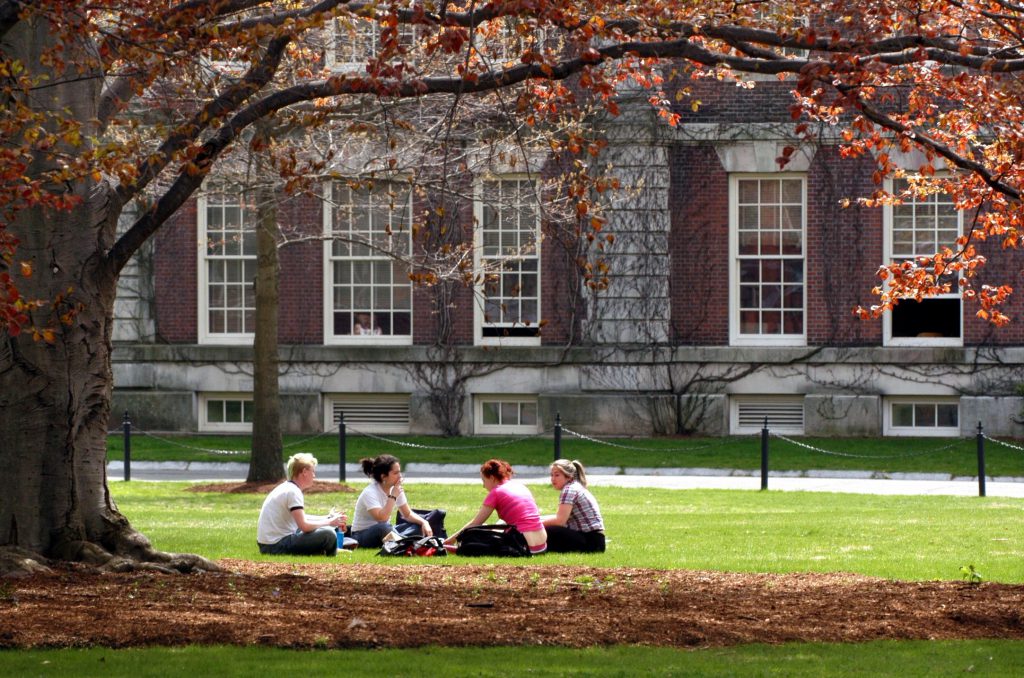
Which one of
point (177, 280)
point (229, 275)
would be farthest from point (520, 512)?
point (177, 280)

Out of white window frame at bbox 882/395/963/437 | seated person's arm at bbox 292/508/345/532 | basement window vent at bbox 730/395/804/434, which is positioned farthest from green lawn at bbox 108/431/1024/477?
seated person's arm at bbox 292/508/345/532

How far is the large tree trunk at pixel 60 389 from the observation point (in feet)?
35.2

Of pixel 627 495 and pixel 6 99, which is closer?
pixel 6 99

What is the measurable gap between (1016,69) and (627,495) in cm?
1085

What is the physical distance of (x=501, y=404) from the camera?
2758cm

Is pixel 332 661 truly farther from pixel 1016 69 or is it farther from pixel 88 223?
pixel 1016 69

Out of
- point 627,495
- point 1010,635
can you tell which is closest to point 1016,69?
point 1010,635

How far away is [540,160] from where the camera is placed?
26422mm

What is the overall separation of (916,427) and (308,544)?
15.7 metres

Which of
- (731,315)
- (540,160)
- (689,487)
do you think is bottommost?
(689,487)

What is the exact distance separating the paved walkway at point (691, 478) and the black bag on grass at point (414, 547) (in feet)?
A: 25.6

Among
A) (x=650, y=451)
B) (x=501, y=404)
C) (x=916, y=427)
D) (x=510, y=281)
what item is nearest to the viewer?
(x=650, y=451)

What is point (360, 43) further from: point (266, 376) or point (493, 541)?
point (493, 541)

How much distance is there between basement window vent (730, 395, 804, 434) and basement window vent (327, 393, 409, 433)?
227 inches
